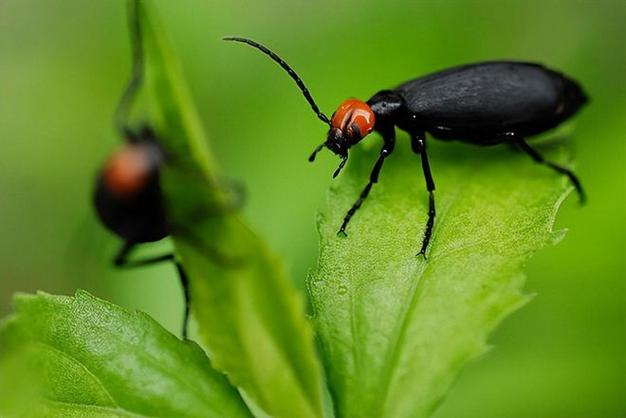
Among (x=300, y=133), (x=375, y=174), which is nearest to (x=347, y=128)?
(x=375, y=174)

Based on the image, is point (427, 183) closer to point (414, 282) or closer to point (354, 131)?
point (354, 131)

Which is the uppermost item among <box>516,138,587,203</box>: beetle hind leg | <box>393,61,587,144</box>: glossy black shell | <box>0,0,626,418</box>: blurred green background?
<box>393,61,587,144</box>: glossy black shell

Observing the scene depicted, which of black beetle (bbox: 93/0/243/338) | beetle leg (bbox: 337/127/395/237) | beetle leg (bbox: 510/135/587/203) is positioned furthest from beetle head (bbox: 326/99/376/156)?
black beetle (bbox: 93/0/243/338)

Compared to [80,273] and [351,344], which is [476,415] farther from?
[80,273]

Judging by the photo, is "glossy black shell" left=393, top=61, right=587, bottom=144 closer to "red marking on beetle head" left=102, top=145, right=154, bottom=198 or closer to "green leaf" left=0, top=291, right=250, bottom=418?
"red marking on beetle head" left=102, top=145, right=154, bottom=198

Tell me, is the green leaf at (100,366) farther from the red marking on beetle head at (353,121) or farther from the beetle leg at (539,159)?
the beetle leg at (539,159)


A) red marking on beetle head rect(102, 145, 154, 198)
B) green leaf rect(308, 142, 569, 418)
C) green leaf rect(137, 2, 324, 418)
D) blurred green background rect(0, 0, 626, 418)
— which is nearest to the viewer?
green leaf rect(137, 2, 324, 418)

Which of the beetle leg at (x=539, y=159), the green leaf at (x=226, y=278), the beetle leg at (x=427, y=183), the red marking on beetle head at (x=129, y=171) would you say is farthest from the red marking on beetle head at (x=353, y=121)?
the green leaf at (x=226, y=278)
